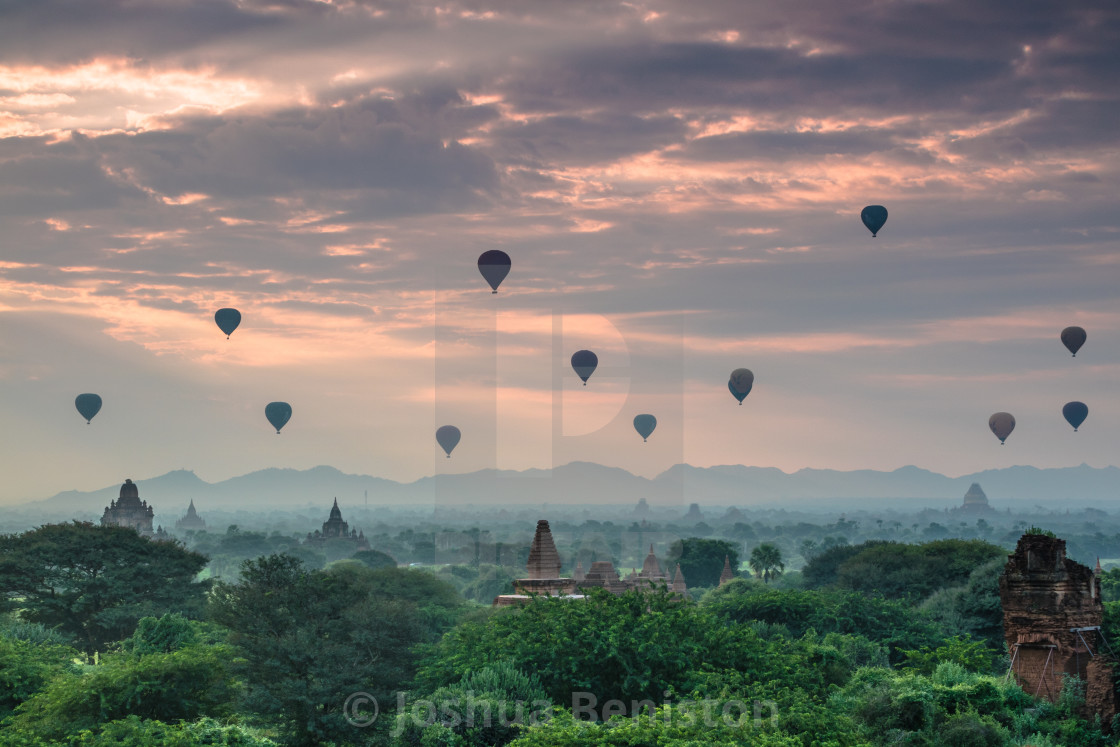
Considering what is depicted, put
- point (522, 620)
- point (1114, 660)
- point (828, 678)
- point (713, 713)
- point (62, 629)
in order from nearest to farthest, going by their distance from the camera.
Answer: point (713, 713), point (1114, 660), point (522, 620), point (828, 678), point (62, 629)

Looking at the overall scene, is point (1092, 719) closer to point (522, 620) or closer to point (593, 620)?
point (593, 620)

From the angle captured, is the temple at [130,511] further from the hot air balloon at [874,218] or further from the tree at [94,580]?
the hot air balloon at [874,218]

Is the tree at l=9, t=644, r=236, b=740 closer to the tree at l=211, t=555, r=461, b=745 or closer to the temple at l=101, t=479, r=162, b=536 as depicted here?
the tree at l=211, t=555, r=461, b=745

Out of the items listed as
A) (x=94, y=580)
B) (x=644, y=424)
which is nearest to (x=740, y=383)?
(x=644, y=424)

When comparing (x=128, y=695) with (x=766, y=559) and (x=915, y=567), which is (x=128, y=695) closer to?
(x=915, y=567)

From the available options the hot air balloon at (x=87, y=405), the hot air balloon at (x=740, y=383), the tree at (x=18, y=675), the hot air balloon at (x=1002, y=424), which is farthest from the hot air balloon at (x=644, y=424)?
the tree at (x=18, y=675)

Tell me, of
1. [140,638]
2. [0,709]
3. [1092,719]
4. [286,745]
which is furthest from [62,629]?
[1092,719]
